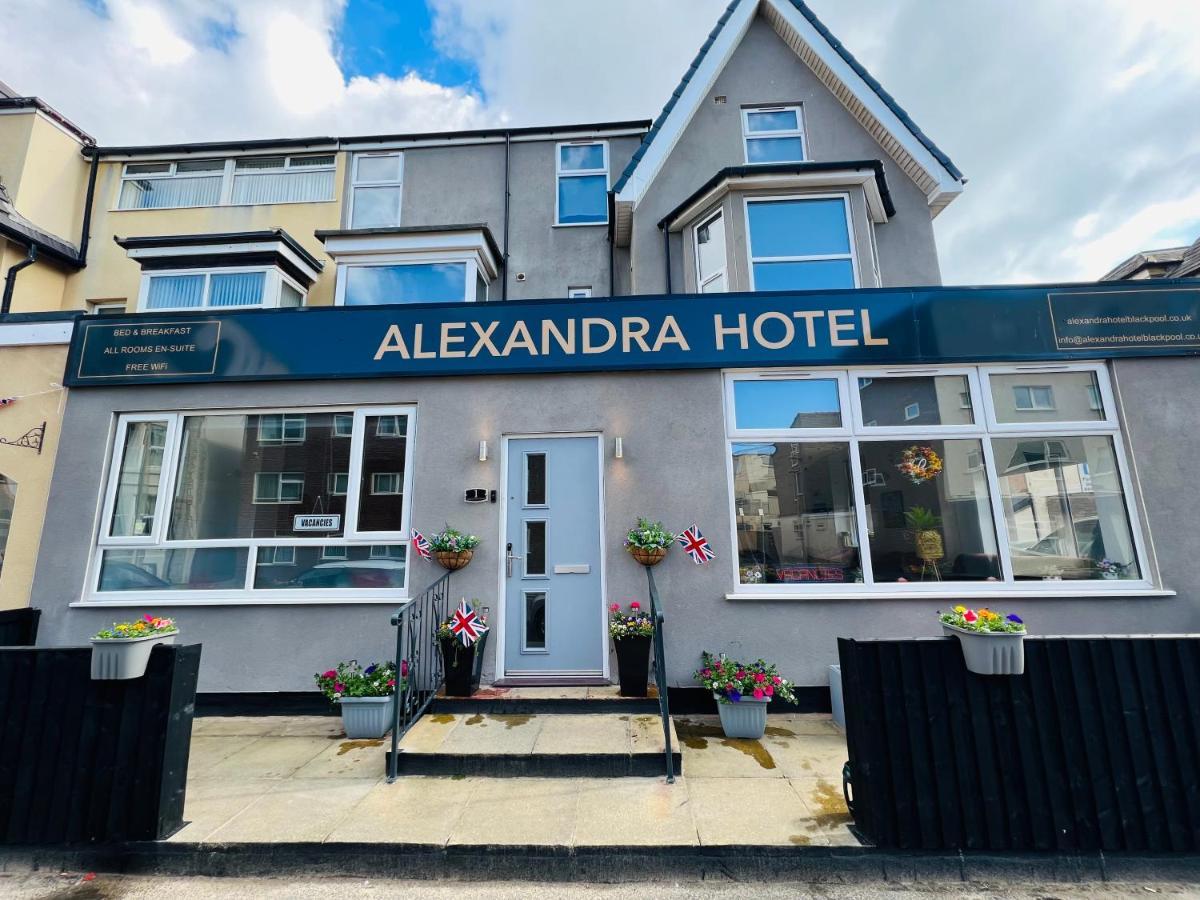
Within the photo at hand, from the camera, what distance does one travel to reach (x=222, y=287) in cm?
888

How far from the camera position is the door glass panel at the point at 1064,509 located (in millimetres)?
5535

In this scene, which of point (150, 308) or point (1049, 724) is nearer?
point (1049, 724)

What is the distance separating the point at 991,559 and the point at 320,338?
25.0 ft

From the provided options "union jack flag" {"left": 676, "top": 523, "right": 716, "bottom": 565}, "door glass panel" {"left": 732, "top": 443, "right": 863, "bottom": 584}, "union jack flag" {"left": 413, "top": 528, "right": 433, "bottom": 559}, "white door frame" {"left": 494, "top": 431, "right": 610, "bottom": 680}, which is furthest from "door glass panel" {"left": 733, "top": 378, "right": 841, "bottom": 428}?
"union jack flag" {"left": 413, "top": 528, "right": 433, "bottom": 559}

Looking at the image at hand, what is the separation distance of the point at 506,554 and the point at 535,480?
0.84 m

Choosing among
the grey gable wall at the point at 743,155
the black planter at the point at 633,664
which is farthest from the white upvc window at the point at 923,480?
the grey gable wall at the point at 743,155

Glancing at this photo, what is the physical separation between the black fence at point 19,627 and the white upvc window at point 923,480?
732 cm

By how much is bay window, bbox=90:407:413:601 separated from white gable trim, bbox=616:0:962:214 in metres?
5.72

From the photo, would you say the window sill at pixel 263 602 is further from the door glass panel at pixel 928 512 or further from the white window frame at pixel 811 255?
the white window frame at pixel 811 255

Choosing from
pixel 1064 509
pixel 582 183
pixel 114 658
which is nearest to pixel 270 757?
pixel 114 658

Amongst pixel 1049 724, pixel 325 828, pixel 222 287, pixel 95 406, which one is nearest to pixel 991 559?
pixel 1049 724

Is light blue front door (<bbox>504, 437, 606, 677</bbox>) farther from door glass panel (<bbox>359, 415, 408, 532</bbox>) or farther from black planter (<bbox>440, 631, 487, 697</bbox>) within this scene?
door glass panel (<bbox>359, 415, 408, 532</bbox>)

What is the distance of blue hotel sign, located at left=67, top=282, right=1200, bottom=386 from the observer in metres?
5.67

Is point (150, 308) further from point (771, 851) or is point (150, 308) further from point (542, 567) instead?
point (771, 851)
